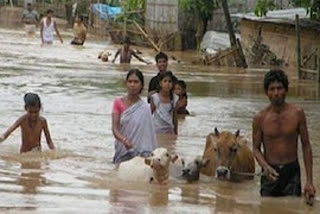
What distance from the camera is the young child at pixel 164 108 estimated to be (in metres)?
11.5

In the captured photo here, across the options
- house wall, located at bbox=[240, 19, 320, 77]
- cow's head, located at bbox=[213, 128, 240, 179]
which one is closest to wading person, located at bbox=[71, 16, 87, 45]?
house wall, located at bbox=[240, 19, 320, 77]

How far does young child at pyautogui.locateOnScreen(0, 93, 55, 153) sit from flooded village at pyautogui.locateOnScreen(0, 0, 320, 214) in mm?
14

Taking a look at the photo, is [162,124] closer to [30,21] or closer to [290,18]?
[290,18]

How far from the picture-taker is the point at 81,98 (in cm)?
1700

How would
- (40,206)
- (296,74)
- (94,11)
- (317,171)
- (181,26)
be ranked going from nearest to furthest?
1. (40,206)
2. (317,171)
3. (296,74)
4. (181,26)
5. (94,11)

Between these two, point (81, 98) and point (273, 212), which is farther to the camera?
point (81, 98)

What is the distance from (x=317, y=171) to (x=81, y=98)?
7624 mm

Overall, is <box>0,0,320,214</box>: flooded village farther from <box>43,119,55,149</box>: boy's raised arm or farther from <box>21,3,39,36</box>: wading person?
<box>21,3,39,36</box>: wading person

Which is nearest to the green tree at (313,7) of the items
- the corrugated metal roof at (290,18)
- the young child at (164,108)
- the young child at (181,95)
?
the corrugated metal roof at (290,18)

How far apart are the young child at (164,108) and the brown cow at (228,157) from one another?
197 centimetres

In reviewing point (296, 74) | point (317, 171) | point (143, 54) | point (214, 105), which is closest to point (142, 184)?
point (317, 171)

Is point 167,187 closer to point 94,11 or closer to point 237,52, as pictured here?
point 237,52

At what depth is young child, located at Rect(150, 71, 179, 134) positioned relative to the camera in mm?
11508

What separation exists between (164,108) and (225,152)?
9.62ft
